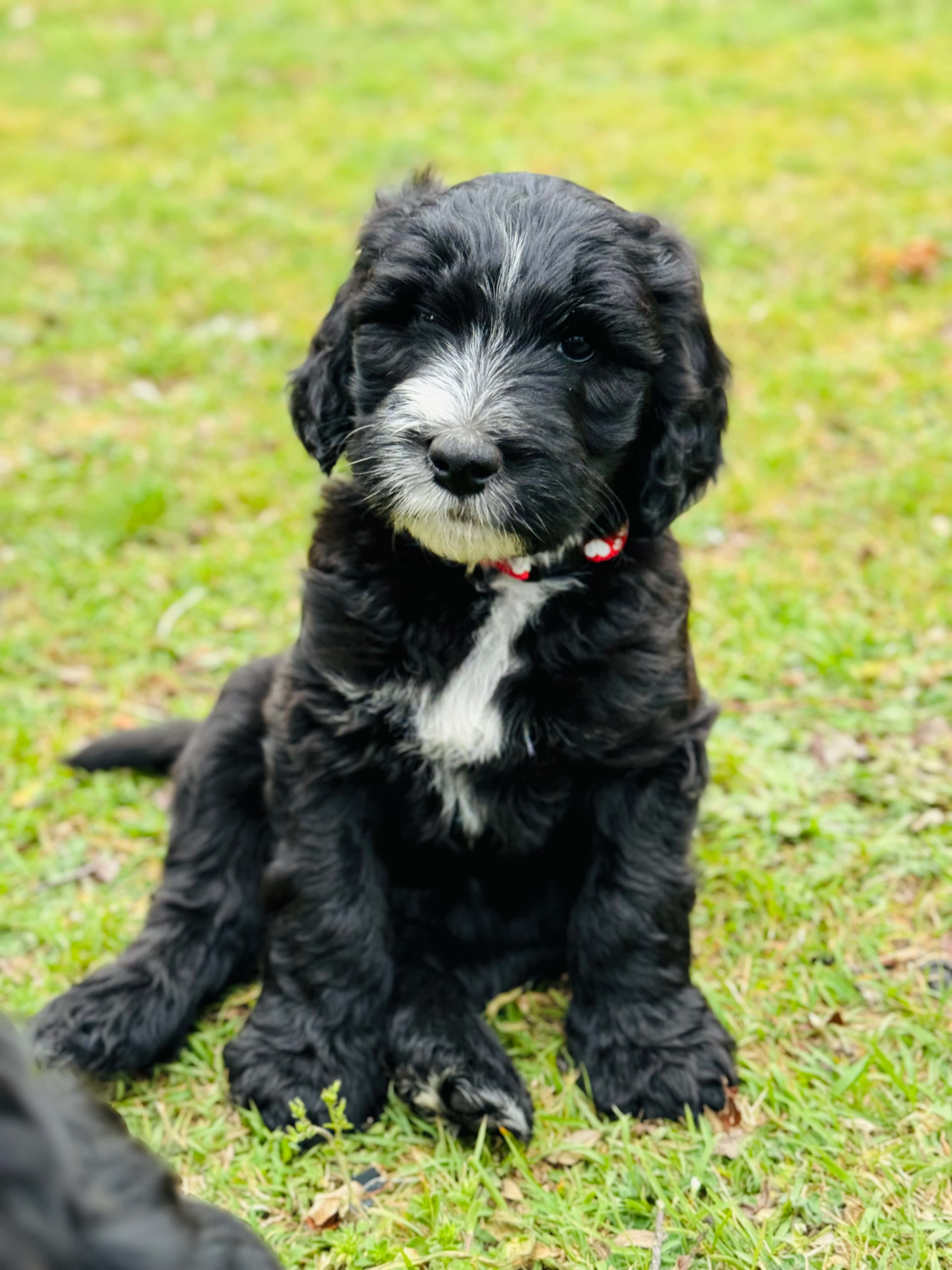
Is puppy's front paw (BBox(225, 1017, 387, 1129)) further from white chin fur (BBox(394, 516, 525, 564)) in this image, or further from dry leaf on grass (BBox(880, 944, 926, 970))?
dry leaf on grass (BBox(880, 944, 926, 970))

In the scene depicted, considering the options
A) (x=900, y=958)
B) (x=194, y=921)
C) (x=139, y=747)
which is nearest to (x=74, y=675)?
(x=139, y=747)

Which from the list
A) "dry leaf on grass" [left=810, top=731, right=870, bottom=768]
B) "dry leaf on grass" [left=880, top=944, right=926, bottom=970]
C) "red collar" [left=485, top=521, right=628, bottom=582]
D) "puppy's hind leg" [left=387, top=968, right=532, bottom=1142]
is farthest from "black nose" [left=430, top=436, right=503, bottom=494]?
"dry leaf on grass" [left=810, top=731, right=870, bottom=768]

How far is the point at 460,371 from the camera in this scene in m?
2.85

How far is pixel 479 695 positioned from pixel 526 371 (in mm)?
759

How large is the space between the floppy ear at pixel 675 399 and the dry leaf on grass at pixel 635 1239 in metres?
1.59

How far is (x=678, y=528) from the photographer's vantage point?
5.52 m

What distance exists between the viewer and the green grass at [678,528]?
2.96m

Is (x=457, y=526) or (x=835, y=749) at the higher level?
(x=457, y=526)

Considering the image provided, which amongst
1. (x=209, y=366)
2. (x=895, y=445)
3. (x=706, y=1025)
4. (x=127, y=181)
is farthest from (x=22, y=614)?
(x=127, y=181)

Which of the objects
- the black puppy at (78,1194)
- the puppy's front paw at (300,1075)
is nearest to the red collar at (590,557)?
the puppy's front paw at (300,1075)

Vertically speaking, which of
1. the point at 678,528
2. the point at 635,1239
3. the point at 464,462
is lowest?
the point at 635,1239

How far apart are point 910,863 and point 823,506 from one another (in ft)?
7.15

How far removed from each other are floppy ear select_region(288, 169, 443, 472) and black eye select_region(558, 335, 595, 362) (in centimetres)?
52

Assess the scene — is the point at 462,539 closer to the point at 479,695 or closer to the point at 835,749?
the point at 479,695
